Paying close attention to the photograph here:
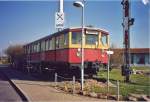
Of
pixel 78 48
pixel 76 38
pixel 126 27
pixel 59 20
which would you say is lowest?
pixel 78 48

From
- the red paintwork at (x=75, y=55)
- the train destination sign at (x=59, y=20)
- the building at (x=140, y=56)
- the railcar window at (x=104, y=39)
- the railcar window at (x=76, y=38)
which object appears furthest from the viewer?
the building at (x=140, y=56)

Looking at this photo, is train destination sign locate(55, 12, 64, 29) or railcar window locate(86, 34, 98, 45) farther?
train destination sign locate(55, 12, 64, 29)

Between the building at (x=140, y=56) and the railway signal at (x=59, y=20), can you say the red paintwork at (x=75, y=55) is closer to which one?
the railway signal at (x=59, y=20)

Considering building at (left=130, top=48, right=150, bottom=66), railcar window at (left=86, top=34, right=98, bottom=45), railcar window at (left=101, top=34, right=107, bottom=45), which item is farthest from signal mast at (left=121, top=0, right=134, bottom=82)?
building at (left=130, top=48, right=150, bottom=66)

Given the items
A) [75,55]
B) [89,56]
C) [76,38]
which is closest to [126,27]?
[89,56]

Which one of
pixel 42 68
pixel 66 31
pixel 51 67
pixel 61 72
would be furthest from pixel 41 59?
pixel 66 31

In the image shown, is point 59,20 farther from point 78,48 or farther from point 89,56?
point 89,56

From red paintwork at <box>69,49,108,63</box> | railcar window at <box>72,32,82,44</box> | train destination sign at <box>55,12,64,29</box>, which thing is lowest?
red paintwork at <box>69,49,108,63</box>

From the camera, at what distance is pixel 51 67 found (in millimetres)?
→ 28141

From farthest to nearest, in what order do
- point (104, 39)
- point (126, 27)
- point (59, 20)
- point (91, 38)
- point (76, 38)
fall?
point (59, 20), point (104, 39), point (91, 38), point (76, 38), point (126, 27)

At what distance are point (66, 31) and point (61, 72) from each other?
3.73m

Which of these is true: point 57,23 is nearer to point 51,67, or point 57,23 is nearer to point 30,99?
point 51,67

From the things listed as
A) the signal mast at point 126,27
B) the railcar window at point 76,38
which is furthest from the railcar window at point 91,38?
the signal mast at point 126,27

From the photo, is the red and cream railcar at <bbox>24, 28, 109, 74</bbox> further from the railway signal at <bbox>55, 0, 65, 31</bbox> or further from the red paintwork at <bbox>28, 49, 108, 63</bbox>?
the railway signal at <bbox>55, 0, 65, 31</bbox>
